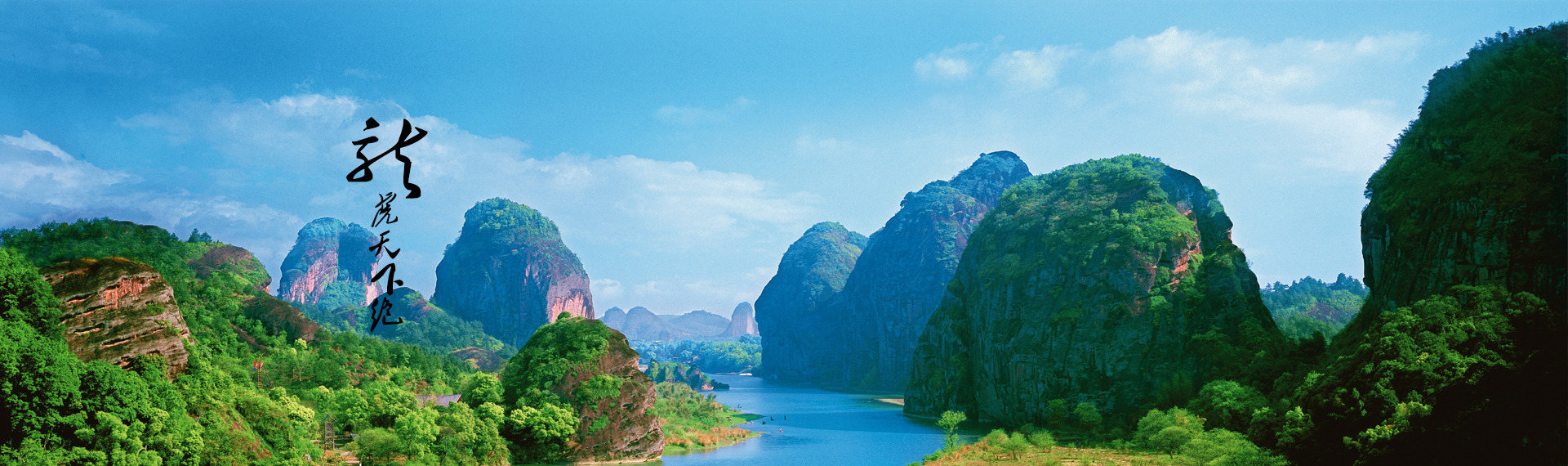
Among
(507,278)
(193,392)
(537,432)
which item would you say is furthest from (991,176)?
(193,392)

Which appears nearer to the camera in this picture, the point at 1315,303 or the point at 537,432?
the point at 537,432

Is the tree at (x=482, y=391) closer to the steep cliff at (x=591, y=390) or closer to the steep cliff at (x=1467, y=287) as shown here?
the steep cliff at (x=591, y=390)

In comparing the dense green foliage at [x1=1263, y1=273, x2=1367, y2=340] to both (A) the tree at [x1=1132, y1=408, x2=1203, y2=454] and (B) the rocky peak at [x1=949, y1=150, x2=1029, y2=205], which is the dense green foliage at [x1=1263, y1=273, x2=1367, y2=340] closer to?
(A) the tree at [x1=1132, y1=408, x2=1203, y2=454]

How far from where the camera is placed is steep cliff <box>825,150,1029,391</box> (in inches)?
6127

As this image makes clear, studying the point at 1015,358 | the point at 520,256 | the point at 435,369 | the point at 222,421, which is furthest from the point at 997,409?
the point at 520,256

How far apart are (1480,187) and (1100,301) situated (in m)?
34.1

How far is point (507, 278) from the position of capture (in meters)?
177

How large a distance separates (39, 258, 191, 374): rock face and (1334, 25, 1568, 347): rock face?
62.0 m

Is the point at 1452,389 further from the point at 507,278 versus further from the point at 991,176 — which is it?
the point at 507,278

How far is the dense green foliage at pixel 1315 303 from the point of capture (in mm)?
90438

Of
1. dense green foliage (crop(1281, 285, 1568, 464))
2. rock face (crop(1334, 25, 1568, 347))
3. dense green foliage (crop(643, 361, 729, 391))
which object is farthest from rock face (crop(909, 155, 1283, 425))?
dense green foliage (crop(643, 361, 729, 391))

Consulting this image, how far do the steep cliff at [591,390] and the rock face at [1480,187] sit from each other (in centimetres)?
4548

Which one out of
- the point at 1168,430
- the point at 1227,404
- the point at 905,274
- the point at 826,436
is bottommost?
the point at 826,436

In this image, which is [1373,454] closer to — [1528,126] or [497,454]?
[1528,126]
